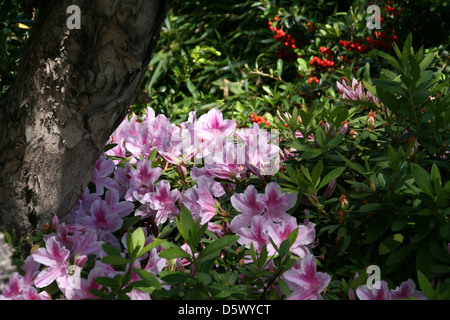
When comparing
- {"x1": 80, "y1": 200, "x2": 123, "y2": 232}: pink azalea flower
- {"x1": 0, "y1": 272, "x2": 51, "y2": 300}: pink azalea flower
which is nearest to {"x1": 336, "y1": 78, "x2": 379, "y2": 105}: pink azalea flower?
{"x1": 80, "y1": 200, "x2": 123, "y2": 232}: pink azalea flower

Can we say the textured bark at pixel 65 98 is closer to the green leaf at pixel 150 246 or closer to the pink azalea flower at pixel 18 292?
the pink azalea flower at pixel 18 292

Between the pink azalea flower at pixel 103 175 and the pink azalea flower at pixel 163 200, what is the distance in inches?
7.5

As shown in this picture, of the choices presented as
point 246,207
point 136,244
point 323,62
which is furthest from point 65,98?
point 323,62

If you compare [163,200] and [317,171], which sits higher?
[317,171]

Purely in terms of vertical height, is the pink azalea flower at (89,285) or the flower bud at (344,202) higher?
the flower bud at (344,202)

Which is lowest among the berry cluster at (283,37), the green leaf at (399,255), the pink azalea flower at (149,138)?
the green leaf at (399,255)

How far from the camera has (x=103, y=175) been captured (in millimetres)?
1600

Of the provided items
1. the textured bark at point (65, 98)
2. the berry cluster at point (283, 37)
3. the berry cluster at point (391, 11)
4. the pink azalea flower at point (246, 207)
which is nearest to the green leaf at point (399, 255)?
the pink azalea flower at point (246, 207)

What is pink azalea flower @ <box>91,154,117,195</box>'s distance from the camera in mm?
1586

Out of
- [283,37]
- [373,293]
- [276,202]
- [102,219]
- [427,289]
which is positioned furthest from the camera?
[283,37]

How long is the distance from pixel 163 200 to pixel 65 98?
38 cm

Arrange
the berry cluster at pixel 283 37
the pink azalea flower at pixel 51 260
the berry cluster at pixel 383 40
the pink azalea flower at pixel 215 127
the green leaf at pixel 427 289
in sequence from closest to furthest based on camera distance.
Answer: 1. the green leaf at pixel 427 289
2. the pink azalea flower at pixel 51 260
3. the pink azalea flower at pixel 215 127
4. the berry cluster at pixel 383 40
5. the berry cluster at pixel 283 37

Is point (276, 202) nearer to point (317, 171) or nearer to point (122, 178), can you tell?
point (317, 171)

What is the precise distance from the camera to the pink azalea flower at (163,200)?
1.45 m
